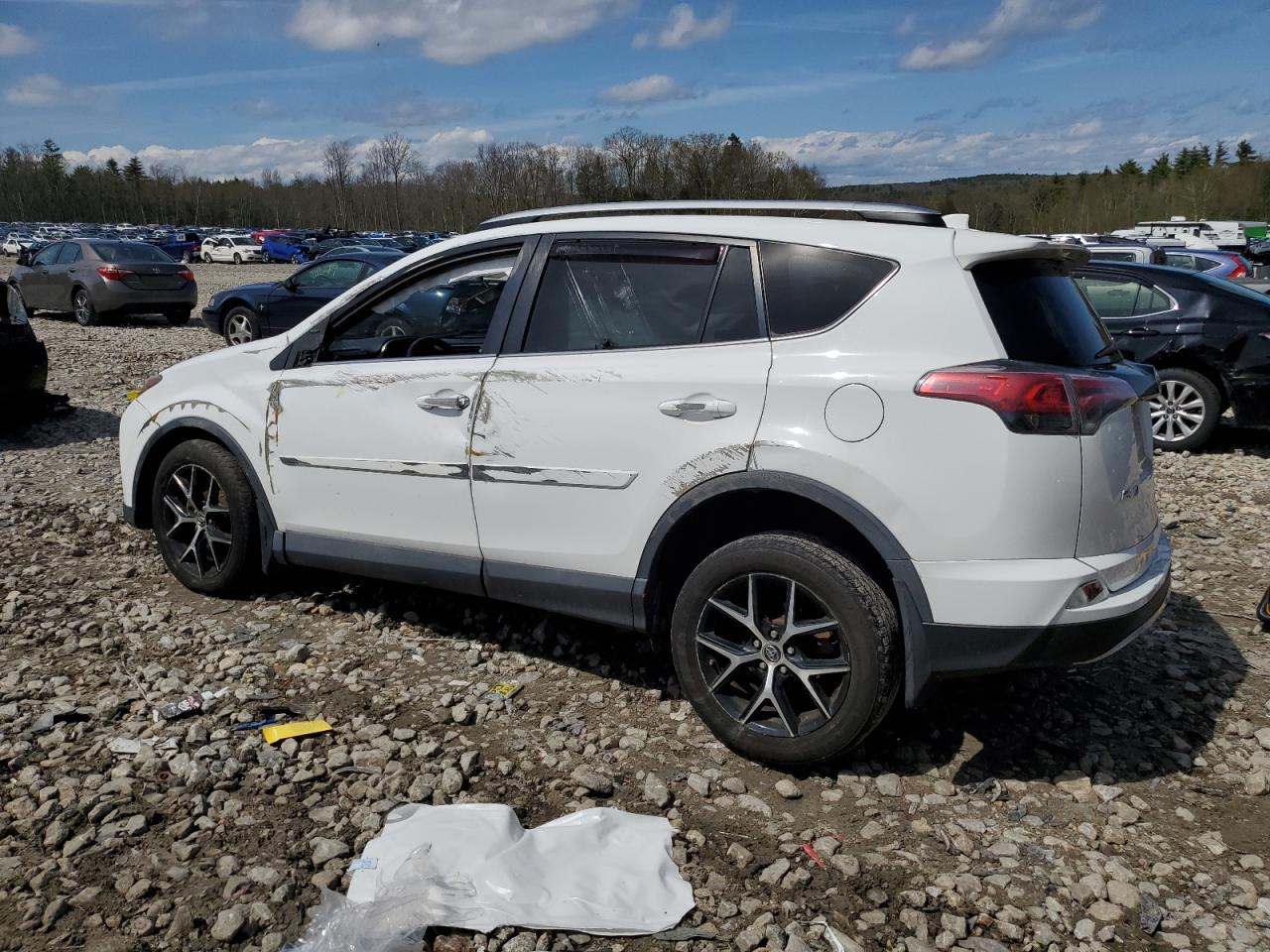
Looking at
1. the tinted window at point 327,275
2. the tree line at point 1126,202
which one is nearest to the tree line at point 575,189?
the tree line at point 1126,202

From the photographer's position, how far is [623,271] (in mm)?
3926

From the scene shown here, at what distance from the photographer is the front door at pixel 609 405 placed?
3.55m

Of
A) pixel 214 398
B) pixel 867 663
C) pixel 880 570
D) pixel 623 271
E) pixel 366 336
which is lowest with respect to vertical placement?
pixel 867 663

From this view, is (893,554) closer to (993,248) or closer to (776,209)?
(993,248)

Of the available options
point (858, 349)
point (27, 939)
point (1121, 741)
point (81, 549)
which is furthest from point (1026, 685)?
point (81, 549)

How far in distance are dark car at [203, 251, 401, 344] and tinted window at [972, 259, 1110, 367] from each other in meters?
13.1

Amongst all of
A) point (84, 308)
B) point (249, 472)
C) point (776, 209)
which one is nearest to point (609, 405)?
point (776, 209)

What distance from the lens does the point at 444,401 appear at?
4.14m

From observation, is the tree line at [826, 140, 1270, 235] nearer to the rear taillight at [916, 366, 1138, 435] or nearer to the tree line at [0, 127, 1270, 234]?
the tree line at [0, 127, 1270, 234]

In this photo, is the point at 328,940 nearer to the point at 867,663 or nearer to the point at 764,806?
the point at 764,806

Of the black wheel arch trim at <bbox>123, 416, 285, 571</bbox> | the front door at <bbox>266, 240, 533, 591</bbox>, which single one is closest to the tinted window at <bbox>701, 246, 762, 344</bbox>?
the front door at <bbox>266, 240, 533, 591</bbox>

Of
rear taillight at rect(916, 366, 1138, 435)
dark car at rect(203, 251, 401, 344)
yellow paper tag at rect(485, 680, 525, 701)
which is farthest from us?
dark car at rect(203, 251, 401, 344)

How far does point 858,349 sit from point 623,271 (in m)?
1.06

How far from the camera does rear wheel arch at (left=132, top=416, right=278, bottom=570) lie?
484cm
